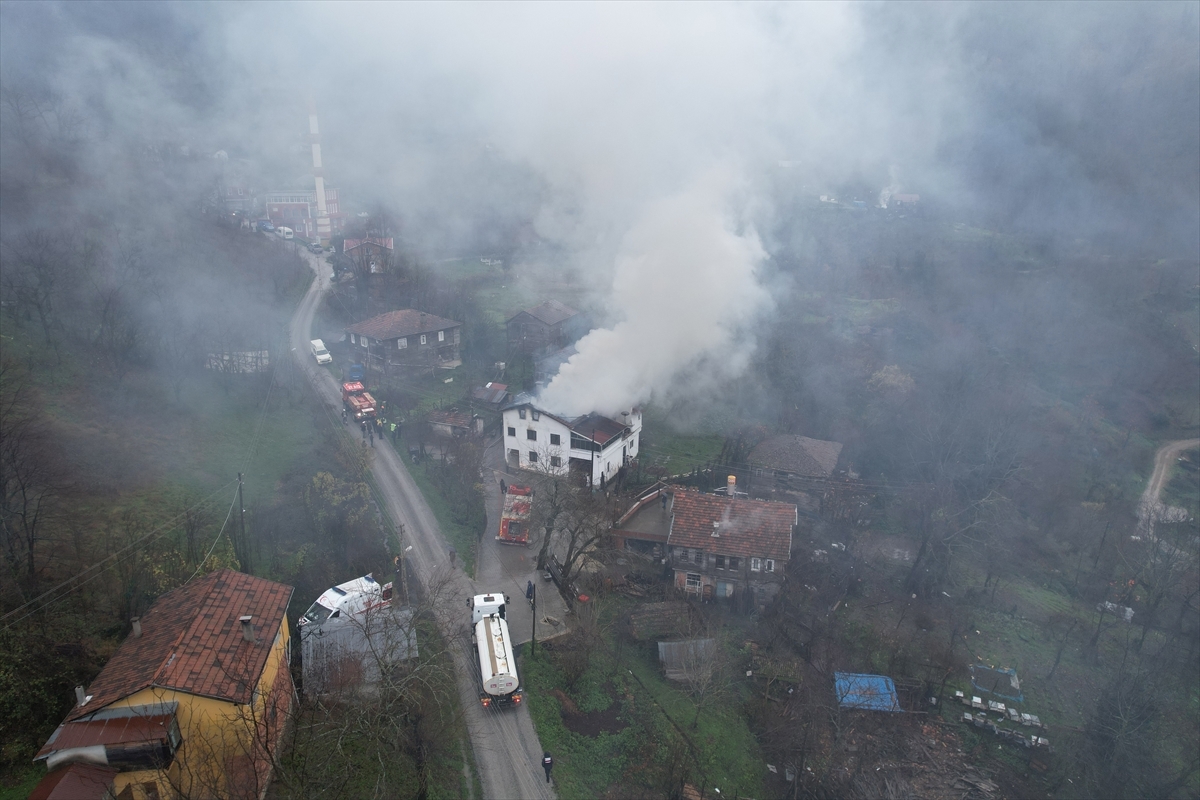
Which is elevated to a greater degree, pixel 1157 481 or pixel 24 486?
pixel 24 486

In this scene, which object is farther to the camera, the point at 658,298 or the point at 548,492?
the point at 658,298

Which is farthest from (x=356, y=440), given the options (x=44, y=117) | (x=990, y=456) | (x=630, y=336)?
(x=44, y=117)

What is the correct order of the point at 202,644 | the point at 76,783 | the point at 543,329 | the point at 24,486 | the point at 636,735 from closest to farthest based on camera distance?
the point at 76,783
the point at 202,644
the point at 24,486
the point at 636,735
the point at 543,329

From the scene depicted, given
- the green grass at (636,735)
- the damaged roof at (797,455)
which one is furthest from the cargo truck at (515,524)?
the damaged roof at (797,455)

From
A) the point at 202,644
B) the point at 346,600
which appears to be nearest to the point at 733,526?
the point at 346,600

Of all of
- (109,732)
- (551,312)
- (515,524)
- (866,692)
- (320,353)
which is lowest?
(866,692)

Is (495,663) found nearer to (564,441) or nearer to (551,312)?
(564,441)

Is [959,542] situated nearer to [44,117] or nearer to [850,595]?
[850,595]

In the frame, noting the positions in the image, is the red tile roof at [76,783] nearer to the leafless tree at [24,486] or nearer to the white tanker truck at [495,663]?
the leafless tree at [24,486]
